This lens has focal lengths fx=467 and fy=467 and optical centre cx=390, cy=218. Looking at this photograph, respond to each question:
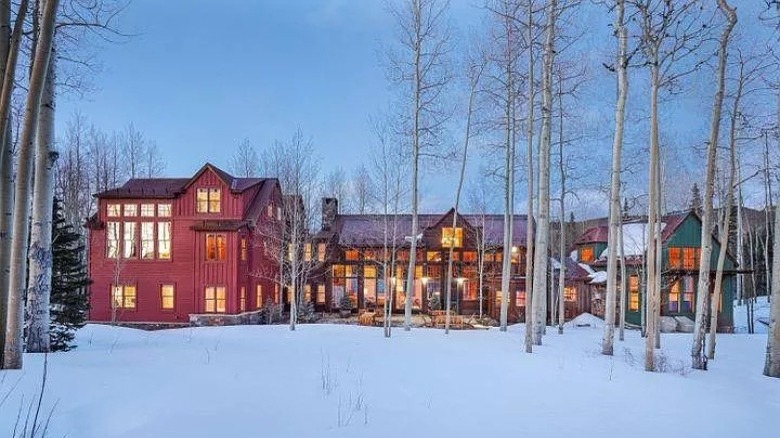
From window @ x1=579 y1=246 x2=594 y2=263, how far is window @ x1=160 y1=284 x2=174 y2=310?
87.0ft

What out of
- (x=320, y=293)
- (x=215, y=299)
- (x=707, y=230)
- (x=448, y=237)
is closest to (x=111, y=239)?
(x=215, y=299)

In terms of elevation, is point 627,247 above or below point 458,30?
below

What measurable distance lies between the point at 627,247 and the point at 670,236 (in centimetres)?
240

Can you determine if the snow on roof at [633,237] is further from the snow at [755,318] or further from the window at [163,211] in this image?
the window at [163,211]

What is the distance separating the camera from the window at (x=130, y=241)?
25062 mm

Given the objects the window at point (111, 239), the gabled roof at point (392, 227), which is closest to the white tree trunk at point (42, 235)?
the window at point (111, 239)

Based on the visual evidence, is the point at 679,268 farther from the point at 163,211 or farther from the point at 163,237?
the point at 163,211

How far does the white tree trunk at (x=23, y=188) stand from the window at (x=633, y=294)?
97.2 ft

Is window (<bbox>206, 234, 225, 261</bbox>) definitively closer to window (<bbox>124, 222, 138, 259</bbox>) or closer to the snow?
window (<bbox>124, 222, 138, 259</bbox>)

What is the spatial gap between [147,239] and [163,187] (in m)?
2.98

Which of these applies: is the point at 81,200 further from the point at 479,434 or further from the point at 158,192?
the point at 479,434

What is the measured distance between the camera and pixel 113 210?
25.1 meters

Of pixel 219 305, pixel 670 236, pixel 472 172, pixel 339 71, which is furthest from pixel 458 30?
pixel 339 71

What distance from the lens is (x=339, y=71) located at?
4172cm
